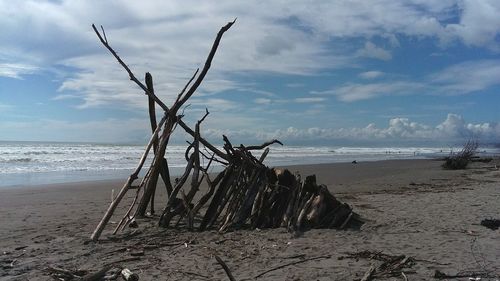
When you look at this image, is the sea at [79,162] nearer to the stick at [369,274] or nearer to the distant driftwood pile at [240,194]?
the distant driftwood pile at [240,194]

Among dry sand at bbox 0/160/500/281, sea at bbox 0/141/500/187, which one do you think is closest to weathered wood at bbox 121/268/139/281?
dry sand at bbox 0/160/500/281

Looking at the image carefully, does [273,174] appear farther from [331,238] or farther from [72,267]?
[72,267]

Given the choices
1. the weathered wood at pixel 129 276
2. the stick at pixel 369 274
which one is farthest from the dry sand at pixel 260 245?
the weathered wood at pixel 129 276

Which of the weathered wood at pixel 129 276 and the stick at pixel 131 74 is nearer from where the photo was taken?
the weathered wood at pixel 129 276

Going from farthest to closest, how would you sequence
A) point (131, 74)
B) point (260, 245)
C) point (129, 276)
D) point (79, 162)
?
point (79, 162), point (131, 74), point (260, 245), point (129, 276)

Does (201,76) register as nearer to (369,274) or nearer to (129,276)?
(129,276)

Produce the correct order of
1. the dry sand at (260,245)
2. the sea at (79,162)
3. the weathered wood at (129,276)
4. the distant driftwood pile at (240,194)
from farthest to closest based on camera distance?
the sea at (79,162), the distant driftwood pile at (240,194), the dry sand at (260,245), the weathered wood at (129,276)

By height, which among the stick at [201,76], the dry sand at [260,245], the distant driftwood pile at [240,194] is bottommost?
the dry sand at [260,245]

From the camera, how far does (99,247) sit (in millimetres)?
6523

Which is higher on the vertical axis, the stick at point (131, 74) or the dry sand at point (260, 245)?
the stick at point (131, 74)

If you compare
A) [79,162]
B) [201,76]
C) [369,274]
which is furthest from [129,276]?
[79,162]

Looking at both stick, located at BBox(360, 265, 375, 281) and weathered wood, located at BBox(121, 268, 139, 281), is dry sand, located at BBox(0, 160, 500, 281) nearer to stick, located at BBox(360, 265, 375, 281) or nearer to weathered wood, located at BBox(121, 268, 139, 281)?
stick, located at BBox(360, 265, 375, 281)

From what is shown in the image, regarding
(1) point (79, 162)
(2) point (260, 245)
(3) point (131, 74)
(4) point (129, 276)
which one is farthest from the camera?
(1) point (79, 162)

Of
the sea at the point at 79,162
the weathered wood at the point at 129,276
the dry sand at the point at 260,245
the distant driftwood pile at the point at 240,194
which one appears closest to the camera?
the weathered wood at the point at 129,276
